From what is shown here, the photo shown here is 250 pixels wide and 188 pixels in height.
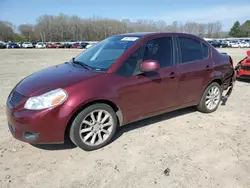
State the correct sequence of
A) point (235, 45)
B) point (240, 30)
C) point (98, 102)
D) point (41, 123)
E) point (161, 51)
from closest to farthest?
point (41, 123)
point (98, 102)
point (161, 51)
point (235, 45)
point (240, 30)

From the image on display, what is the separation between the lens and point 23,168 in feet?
8.95

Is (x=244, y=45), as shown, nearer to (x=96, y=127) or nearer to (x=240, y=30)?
(x=96, y=127)

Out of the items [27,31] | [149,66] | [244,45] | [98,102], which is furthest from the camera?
[27,31]

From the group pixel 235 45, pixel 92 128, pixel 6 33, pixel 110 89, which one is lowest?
pixel 92 128

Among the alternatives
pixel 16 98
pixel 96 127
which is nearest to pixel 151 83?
pixel 96 127

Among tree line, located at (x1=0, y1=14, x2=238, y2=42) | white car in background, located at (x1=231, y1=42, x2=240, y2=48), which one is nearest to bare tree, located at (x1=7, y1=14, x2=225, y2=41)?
tree line, located at (x1=0, y1=14, x2=238, y2=42)

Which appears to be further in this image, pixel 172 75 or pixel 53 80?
pixel 172 75

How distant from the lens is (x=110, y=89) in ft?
9.91

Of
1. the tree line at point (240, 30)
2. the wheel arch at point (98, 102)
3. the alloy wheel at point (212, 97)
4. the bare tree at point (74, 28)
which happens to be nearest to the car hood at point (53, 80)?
the wheel arch at point (98, 102)

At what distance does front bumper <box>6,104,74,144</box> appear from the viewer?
8.80ft

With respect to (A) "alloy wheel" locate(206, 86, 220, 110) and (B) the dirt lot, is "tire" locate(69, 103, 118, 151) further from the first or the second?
(A) "alloy wheel" locate(206, 86, 220, 110)

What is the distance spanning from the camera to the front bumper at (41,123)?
268 centimetres

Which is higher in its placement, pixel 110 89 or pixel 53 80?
pixel 53 80

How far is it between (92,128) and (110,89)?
62 centimetres
